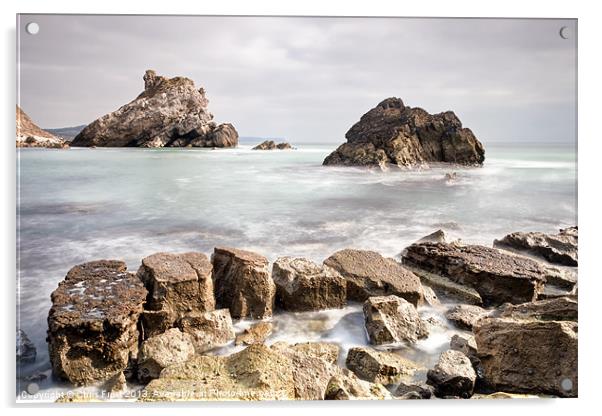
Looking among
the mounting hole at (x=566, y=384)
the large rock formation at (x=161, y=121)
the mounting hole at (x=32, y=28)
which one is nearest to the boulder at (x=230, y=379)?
the large rock formation at (x=161, y=121)

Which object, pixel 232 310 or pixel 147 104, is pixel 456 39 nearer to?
pixel 147 104

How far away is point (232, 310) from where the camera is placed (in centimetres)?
325

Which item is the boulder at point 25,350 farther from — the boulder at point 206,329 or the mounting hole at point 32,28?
the mounting hole at point 32,28

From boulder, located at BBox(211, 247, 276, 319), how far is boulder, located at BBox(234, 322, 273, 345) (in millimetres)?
92

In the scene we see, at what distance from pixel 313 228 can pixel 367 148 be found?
2.40 ft

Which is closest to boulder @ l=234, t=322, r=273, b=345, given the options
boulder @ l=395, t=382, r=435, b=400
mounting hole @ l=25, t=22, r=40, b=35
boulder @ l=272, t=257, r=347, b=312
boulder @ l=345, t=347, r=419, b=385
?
boulder @ l=272, t=257, r=347, b=312

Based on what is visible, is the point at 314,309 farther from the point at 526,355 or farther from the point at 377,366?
the point at 526,355

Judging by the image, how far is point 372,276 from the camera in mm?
3355

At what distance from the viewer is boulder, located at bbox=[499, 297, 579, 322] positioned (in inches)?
123

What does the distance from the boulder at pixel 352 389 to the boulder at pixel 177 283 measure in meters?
0.94

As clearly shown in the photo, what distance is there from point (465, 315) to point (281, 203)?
1469 millimetres

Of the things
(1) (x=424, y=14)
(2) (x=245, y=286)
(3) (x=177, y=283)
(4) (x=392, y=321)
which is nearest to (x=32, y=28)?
(3) (x=177, y=283)

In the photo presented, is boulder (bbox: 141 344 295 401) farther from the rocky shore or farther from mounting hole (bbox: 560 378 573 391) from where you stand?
mounting hole (bbox: 560 378 573 391)

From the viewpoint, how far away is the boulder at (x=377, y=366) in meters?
2.81
